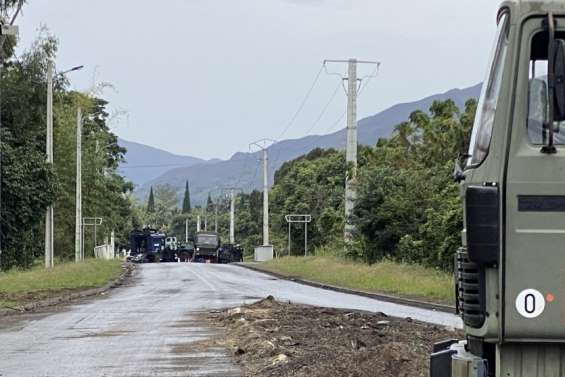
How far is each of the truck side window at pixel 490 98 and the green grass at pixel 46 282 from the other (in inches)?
757

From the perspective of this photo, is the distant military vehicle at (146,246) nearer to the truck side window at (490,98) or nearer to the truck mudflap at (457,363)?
the truck mudflap at (457,363)

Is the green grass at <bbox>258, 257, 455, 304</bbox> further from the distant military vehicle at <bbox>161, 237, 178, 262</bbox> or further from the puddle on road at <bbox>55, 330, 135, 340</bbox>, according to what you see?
the distant military vehicle at <bbox>161, 237, 178, 262</bbox>

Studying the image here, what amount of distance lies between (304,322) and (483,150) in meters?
11.2

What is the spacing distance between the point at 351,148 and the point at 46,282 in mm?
20214

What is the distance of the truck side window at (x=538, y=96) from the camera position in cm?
566

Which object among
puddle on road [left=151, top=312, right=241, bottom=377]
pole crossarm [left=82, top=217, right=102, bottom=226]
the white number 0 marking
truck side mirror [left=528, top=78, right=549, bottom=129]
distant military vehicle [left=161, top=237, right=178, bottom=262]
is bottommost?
distant military vehicle [left=161, top=237, right=178, bottom=262]

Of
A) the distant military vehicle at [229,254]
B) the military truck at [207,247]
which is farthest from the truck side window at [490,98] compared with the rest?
the military truck at [207,247]

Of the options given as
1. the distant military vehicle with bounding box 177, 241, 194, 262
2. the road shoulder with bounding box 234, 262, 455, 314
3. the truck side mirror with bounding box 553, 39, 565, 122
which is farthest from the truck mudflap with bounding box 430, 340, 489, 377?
the distant military vehicle with bounding box 177, 241, 194, 262

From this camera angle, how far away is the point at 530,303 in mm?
5723

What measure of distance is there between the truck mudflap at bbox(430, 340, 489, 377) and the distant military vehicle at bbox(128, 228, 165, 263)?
8494 cm

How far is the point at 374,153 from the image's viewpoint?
52531 millimetres

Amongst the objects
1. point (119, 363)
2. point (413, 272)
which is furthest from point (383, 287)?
point (119, 363)

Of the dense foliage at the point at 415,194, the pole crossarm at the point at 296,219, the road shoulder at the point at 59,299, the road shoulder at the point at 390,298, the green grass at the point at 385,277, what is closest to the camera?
the road shoulder at the point at 59,299

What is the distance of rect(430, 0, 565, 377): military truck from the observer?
570 cm
